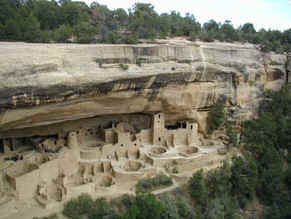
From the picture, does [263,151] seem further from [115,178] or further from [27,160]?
[27,160]

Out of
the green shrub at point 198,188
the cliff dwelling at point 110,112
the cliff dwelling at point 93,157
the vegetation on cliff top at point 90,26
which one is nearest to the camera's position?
the cliff dwelling at point 110,112

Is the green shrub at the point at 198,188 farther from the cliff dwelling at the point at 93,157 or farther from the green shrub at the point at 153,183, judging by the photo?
the cliff dwelling at the point at 93,157

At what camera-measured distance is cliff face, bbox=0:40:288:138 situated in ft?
30.5

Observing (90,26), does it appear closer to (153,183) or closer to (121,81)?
(121,81)

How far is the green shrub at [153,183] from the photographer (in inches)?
474

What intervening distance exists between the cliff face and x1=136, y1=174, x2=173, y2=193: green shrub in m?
3.77

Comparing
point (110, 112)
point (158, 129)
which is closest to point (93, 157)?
point (110, 112)

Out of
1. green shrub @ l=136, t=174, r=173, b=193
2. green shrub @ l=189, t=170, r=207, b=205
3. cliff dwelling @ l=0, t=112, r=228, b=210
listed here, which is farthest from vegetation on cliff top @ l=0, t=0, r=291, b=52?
green shrub @ l=189, t=170, r=207, b=205

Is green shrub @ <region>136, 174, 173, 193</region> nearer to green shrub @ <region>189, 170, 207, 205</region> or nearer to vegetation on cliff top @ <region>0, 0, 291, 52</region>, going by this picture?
green shrub @ <region>189, 170, 207, 205</region>

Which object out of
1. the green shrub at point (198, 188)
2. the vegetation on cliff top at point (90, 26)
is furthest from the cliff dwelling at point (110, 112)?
the vegetation on cliff top at point (90, 26)

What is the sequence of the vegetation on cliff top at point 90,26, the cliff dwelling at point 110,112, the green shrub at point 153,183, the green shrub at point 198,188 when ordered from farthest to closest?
the vegetation on cliff top at point 90,26 → the green shrub at point 198,188 → the green shrub at point 153,183 → the cliff dwelling at point 110,112

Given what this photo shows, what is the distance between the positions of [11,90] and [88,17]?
13925 mm

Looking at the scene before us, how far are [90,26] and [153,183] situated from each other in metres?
11.3

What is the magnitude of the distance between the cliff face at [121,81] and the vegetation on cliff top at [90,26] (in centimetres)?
317
